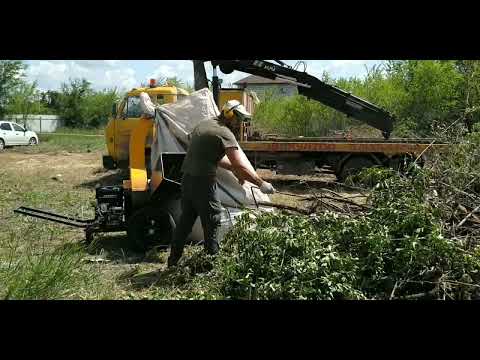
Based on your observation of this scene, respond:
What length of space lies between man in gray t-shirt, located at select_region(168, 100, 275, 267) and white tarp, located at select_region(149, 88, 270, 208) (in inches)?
36.3

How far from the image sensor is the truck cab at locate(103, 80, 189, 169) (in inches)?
485

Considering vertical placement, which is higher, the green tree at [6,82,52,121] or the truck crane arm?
the green tree at [6,82,52,121]

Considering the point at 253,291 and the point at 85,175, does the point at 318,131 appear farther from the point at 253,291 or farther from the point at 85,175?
the point at 253,291

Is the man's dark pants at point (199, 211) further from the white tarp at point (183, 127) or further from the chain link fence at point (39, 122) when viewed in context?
the chain link fence at point (39, 122)

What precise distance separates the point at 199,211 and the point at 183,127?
1.82 meters

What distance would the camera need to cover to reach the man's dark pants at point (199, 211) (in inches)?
208

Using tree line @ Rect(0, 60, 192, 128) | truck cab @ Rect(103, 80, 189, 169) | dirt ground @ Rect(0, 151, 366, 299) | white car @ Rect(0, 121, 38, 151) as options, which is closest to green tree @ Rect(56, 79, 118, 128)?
tree line @ Rect(0, 60, 192, 128)

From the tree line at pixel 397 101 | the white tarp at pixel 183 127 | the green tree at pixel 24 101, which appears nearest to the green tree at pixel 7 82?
the green tree at pixel 24 101

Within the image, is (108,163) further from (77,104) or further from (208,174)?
(77,104)

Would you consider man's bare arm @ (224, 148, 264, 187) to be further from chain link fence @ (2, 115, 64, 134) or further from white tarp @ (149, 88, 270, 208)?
chain link fence @ (2, 115, 64, 134)

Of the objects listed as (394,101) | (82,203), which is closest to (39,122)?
(394,101)

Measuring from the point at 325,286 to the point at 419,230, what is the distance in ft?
2.93

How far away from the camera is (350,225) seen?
4.42 m

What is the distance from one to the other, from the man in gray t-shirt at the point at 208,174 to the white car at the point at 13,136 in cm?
2477
